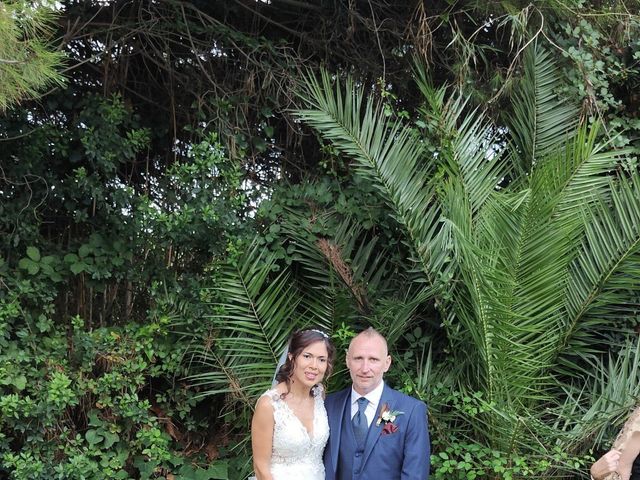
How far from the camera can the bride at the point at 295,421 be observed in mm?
3840

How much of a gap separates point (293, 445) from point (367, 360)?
55 centimetres

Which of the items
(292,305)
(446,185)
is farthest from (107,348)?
(446,185)

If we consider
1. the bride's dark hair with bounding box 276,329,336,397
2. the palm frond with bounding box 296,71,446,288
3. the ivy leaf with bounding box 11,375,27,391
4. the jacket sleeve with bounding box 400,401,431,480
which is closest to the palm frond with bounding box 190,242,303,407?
the palm frond with bounding box 296,71,446,288

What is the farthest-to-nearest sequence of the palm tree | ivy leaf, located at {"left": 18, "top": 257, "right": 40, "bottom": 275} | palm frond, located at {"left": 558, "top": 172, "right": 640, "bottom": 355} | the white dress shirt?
ivy leaf, located at {"left": 18, "top": 257, "right": 40, "bottom": 275} → palm frond, located at {"left": 558, "top": 172, "right": 640, "bottom": 355} → the palm tree → the white dress shirt

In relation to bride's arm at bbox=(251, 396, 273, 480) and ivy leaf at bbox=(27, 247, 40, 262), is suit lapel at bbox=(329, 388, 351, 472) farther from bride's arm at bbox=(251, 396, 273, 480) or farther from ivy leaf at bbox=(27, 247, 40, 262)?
ivy leaf at bbox=(27, 247, 40, 262)

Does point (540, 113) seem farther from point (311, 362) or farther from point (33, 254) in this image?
point (33, 254)

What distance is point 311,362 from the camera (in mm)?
3844

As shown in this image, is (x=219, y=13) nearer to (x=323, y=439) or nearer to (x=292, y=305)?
(x=292, y=305)

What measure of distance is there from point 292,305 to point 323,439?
1689mm

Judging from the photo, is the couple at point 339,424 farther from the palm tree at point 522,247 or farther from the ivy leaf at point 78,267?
the ivy leaf at point 78,267

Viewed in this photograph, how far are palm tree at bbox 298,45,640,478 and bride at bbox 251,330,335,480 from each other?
3.44 ft

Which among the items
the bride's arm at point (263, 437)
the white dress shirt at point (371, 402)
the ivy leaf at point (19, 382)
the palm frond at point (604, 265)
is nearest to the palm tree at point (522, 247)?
the palm frond at point (604, 265)

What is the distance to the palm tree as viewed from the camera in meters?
4.53

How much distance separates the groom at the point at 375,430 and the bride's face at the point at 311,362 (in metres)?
0.14
